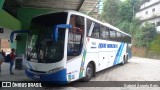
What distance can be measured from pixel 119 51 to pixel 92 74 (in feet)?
18.5

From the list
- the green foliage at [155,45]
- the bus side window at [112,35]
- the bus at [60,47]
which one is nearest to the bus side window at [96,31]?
the bus at [60,47]

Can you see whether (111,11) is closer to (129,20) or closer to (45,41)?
(129,20)

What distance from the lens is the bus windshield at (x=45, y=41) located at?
7.82 meters

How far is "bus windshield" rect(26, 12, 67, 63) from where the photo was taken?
782 centimetres

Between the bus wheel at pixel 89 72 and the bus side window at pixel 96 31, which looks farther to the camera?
the bus side window at pixel 96 31

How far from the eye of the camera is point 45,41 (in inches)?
315

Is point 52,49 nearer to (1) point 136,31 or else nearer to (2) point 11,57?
(2) point 11,57

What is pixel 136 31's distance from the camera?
38.0 metres

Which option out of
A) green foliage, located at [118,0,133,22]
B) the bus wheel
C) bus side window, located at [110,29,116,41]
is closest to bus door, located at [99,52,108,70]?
the bus wheel

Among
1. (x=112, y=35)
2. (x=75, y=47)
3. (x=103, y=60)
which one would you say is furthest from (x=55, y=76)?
(x=112, y=35)

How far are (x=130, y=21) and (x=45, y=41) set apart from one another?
120ft

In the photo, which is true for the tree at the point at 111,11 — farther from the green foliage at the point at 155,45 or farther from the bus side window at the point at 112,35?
the bus side window at the point at 112,35

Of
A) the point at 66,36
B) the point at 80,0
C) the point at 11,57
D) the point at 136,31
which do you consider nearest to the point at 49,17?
the point at 66,36

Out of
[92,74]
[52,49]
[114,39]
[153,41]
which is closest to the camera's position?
[52,49]
